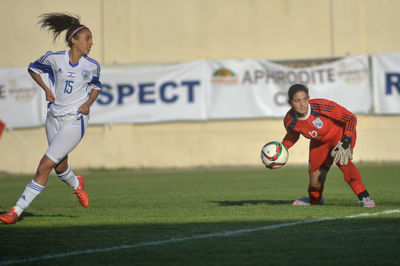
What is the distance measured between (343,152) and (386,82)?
12156 mm

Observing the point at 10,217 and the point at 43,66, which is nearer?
the point at 10,217

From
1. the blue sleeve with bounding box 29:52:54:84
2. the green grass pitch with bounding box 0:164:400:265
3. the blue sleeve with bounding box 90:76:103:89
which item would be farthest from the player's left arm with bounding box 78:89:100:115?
the green grass pitch with bounding box 0:164:400:265

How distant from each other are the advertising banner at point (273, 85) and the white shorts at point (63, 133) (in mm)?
12388


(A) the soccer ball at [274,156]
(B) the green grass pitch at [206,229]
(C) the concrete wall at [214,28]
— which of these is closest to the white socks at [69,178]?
(B) the green grass pitch at [206,229]

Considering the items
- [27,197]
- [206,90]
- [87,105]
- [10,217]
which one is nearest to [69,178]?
[27,197]

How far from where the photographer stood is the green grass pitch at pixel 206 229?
5508 mm

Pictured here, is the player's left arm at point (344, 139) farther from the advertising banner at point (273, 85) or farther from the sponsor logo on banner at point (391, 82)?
the sponsor logo on banner at point (391, 82)

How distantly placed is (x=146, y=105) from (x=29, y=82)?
359 centimetres

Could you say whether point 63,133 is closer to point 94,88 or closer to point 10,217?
point 94,88

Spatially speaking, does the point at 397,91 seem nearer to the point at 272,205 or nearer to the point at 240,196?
the point at 240,196

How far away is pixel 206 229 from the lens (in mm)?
7004

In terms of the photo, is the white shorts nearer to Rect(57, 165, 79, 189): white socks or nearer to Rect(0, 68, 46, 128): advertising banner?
Rect(57, 165, 79, 189): white socks

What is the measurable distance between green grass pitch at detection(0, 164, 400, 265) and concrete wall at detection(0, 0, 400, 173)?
830cm

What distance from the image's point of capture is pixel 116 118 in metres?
20.9
